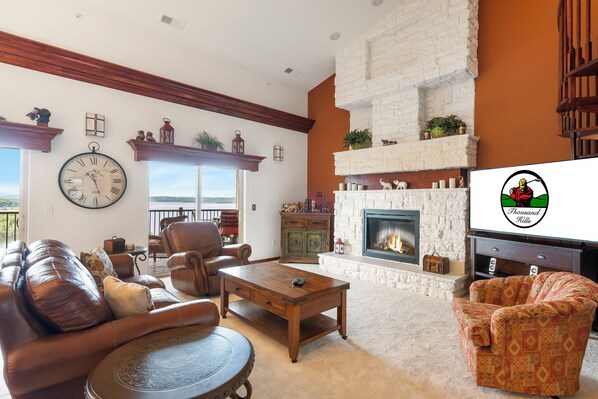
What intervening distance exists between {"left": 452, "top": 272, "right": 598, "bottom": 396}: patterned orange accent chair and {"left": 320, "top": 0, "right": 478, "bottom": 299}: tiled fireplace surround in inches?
79.2

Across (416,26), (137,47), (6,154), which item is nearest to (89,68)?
(137,47)

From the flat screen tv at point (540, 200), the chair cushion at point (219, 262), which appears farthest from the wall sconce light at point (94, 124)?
the flat screen tv at point (540, 200)

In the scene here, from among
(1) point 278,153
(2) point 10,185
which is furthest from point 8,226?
(1) point 278,153

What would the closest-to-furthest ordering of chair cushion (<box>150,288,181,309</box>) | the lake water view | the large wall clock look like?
chair cushion (<box>150,288,181,309</box>) < the large wall clock < the lake water view

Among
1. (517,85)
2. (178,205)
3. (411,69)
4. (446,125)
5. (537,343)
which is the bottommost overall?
(537,343)

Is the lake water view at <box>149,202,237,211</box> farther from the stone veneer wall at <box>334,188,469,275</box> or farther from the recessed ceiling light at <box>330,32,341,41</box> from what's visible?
the recessed ceiling light at <box>330,32,341,41</box>

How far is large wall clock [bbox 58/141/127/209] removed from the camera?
4.21 m

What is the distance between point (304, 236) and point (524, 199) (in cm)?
392

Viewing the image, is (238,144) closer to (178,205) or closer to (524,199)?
(178,205)

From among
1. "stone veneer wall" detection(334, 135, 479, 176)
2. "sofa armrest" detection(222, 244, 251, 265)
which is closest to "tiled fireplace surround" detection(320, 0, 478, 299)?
"stone veneer wall" detection(334, 135, 479, 176)

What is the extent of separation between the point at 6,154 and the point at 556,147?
703 cm

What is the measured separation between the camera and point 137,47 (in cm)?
477

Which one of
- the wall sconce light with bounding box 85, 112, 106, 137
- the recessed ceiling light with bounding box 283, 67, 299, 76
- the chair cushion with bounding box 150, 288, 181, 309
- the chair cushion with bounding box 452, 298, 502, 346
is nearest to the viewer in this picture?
the chair cushion with bounding box 452, 298, 502, 346

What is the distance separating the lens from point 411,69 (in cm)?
488
